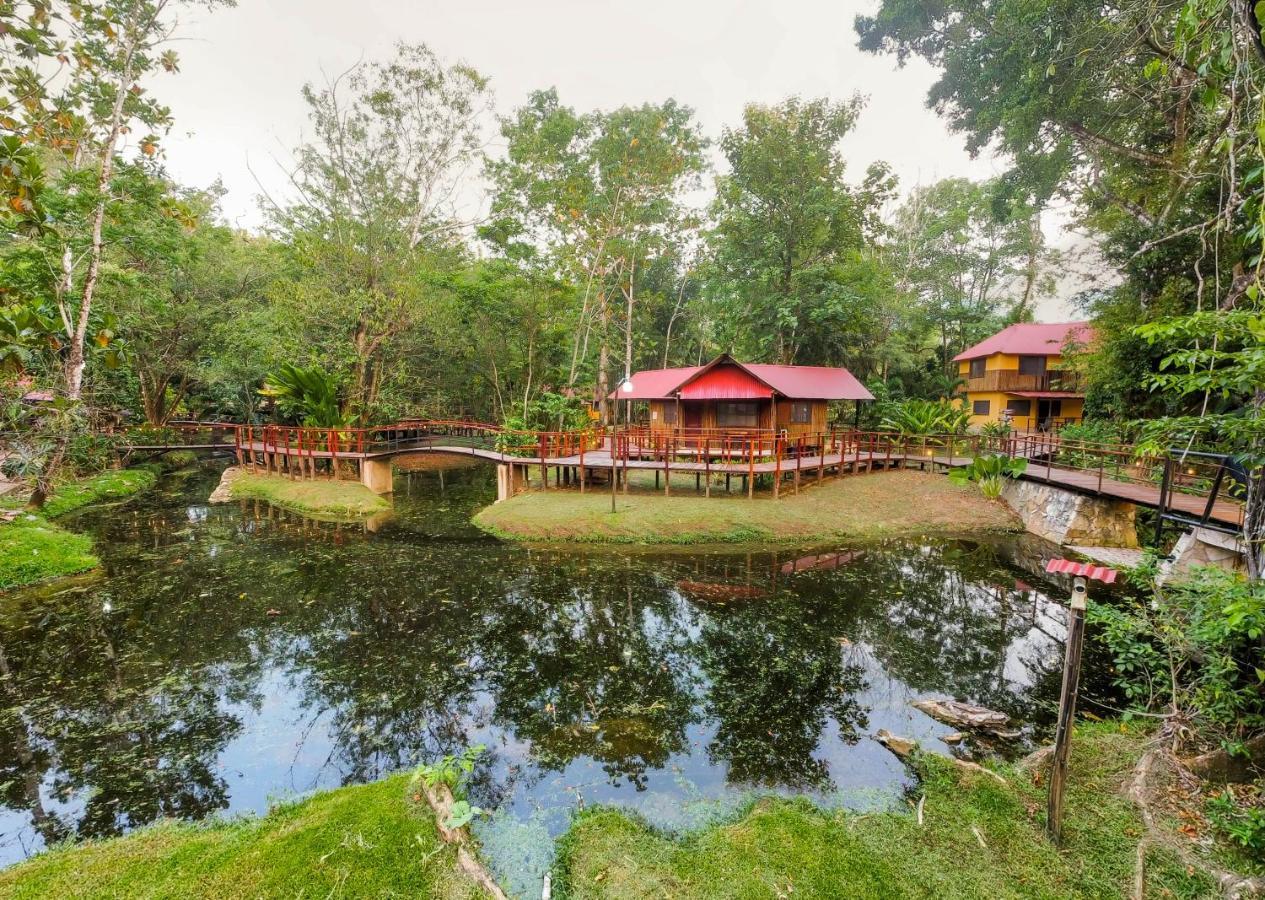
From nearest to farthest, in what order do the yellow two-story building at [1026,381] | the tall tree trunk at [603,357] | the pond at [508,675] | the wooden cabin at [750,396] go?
the pond at [508,675] → the wooden cabin at [750,396] → the tall tree trunk at [603,357] → the yellow two-story building at [1026,381]

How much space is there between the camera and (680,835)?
4.34 meters

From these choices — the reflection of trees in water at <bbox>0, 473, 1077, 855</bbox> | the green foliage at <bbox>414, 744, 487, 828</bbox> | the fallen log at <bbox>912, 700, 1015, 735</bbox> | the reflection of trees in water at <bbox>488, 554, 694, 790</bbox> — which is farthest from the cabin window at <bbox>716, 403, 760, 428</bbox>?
the green foliage at <bbox>414, 744, 487, 828</bbox>

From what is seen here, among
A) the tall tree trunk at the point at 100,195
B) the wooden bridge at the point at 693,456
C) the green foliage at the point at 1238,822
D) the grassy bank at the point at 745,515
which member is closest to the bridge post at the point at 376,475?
the wooden bridge at the point at 693,456

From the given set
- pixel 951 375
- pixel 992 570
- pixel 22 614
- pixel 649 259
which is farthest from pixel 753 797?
pixel 951 375

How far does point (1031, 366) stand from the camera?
27062 mm

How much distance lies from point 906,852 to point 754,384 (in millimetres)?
15625

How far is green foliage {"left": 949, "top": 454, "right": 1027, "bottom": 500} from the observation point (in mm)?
14672

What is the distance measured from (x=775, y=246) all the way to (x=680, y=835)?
23.0 m

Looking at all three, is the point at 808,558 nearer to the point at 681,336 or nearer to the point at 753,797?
the point at 753,797

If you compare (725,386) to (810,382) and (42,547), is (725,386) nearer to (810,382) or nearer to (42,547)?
(810,382)

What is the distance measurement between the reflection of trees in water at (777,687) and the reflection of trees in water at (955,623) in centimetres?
81

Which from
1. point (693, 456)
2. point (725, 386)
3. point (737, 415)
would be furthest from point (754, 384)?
point (693, 456)

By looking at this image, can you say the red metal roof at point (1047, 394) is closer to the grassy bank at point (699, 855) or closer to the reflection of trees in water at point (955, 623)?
the reflection of trees in water at point (955, 623)

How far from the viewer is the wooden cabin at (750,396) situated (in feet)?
60.7
